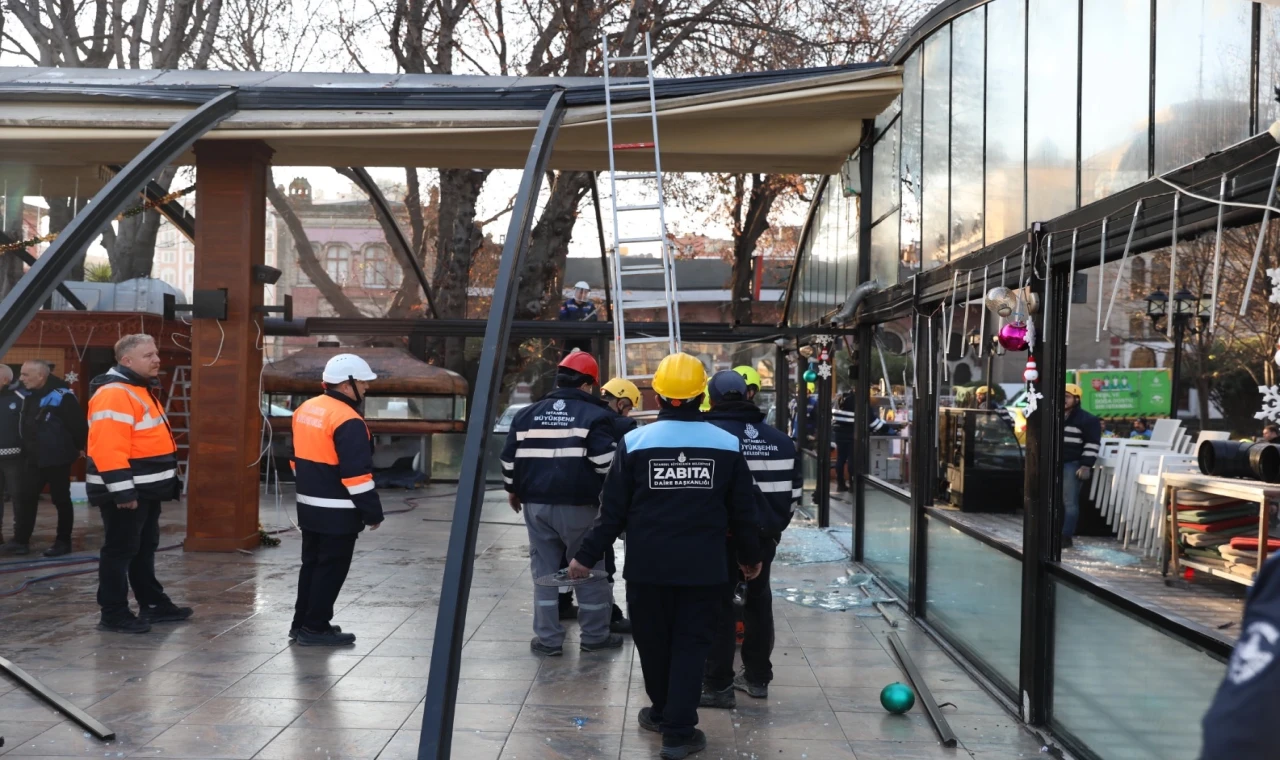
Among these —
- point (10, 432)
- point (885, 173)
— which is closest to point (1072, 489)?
point (885, 173)

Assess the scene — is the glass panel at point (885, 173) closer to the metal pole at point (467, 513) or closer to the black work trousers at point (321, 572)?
the metal pole at point (467, 513)

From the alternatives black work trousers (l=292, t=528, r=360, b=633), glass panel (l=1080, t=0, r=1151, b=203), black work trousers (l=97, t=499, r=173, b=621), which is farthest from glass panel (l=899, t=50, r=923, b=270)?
black work trousers (l=97, t=499, r=173, b=621)

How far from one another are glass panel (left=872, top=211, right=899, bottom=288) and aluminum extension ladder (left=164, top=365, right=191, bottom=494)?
31.8 ft

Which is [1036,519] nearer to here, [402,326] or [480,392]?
[480,392]

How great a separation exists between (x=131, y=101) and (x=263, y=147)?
1765mm

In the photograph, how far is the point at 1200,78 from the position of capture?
14.5 ft

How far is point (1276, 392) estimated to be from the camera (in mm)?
3557

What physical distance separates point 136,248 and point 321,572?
15.4 metres

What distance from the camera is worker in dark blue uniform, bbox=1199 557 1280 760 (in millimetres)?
1668

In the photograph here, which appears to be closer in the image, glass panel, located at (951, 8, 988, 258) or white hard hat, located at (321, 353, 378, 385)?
white hard hat, located at (321, 353, 378, 385)

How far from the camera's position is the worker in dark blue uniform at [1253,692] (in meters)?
1.67

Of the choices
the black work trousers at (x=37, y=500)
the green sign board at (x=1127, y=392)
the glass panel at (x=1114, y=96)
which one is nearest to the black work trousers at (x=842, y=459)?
the green sign board at (x=1127, y=392)

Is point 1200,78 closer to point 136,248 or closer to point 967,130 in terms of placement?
point 967,130

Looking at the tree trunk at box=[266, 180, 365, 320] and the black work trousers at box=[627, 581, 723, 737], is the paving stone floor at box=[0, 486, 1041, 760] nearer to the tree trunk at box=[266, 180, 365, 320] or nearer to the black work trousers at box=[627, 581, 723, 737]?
the black work trousers at box=[627, 581, 723, 737]
